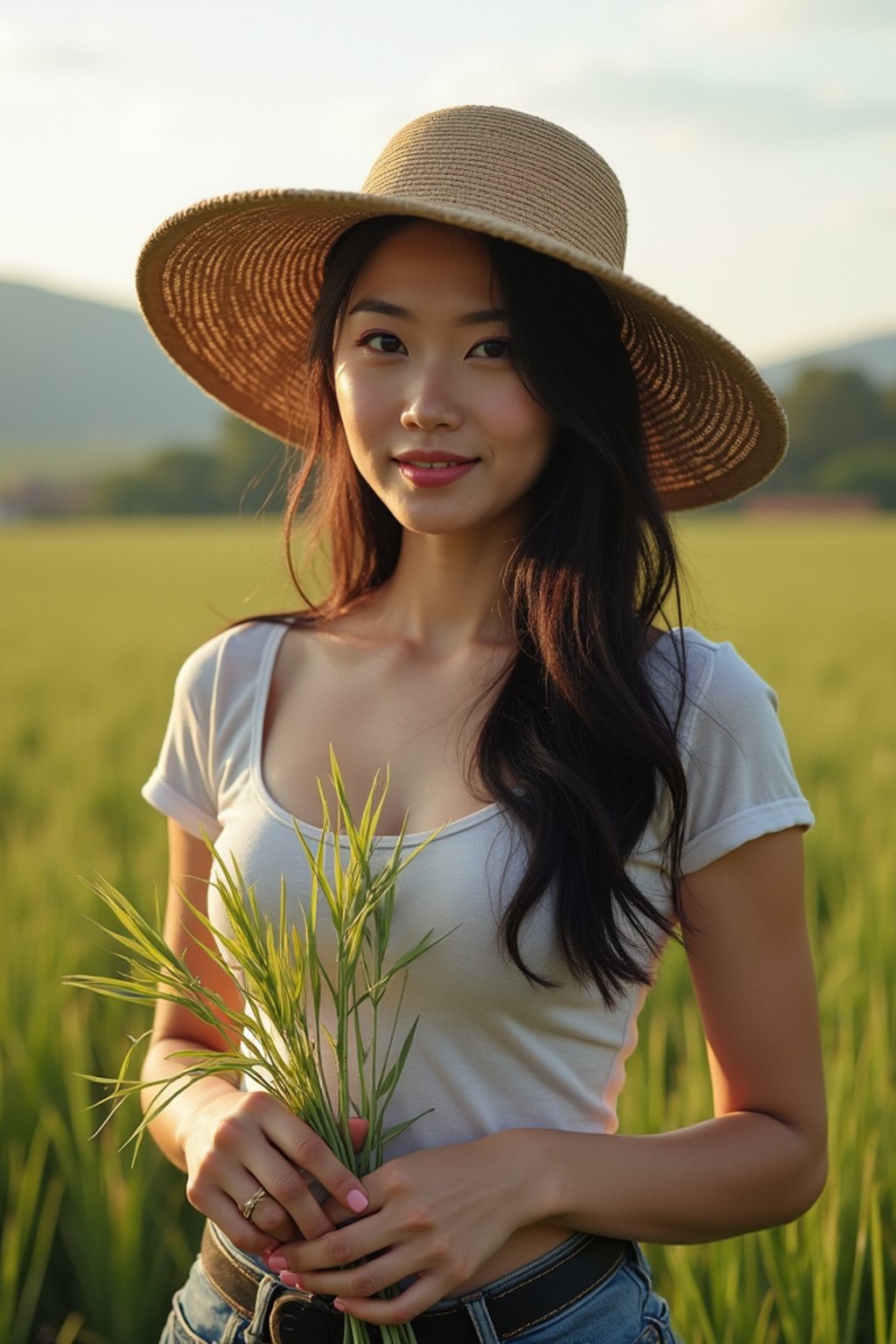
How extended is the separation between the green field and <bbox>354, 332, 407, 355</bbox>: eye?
31 cm

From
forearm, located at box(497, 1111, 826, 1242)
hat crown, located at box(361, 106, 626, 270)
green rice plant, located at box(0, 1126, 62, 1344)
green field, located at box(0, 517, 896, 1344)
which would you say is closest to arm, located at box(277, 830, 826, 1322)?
forearm, located at box(497, 1111, 826, 1242)

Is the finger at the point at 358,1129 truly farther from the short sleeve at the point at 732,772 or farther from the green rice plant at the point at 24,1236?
the green rice plant at the point at 24,1236

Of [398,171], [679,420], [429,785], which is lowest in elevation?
[429,785]

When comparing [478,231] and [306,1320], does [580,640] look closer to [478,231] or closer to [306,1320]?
[478,231]

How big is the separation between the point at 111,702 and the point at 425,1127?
5281mm

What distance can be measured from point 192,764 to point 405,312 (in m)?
0.48

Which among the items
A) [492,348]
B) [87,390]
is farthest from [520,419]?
[87,390]

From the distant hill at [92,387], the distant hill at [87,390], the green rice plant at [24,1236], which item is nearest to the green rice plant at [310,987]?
the green rice plant at [24,1236]

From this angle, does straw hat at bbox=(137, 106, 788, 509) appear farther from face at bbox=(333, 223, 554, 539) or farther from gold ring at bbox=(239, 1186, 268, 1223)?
gold ring at bbox=(239, 1186, 268, 1223)

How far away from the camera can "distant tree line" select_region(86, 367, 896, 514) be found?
4606 cm

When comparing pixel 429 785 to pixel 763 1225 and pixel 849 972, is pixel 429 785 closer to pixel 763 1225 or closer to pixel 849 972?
pixel 763 1225

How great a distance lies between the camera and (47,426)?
11212 cm

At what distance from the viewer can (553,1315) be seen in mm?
1118

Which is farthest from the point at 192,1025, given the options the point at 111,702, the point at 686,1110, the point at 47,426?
the point at 47,426
